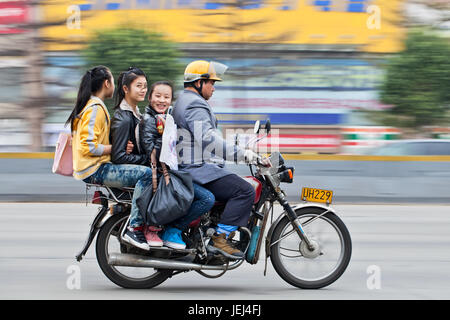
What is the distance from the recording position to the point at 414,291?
6008mm

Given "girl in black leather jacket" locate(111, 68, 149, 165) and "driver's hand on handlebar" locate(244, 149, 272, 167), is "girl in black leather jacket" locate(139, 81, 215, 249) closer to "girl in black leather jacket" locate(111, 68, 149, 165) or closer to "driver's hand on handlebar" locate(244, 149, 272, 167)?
"girl in black leather jacket" locate(111, 68, 149, 165)

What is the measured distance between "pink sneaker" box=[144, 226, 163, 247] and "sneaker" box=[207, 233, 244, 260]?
15.3 inches

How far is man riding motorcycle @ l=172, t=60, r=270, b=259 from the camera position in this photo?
5676 millimetres

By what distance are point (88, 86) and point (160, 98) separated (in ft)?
1.88

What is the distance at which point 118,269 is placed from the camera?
6031 mm

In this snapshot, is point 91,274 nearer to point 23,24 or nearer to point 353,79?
point 23,24

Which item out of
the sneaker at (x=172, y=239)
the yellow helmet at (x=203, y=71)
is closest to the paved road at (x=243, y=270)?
the sneaker at (x=172, y=239)

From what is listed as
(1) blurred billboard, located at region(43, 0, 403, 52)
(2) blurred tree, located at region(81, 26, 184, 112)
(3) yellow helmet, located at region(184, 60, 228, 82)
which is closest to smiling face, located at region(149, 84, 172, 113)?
(3) yellow helmet, located at region(184, 60, 228, 82)

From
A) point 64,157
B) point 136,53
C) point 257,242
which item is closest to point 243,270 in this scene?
point 257,242

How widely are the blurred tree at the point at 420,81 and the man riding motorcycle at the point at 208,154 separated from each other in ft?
64.2

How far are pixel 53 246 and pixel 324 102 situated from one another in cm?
2207

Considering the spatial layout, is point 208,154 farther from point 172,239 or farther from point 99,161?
point 99,161

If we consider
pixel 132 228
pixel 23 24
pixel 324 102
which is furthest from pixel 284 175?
pixel 324 102

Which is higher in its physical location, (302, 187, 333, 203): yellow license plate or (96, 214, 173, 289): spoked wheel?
(302, 187, 333, 203): yellow license plate
